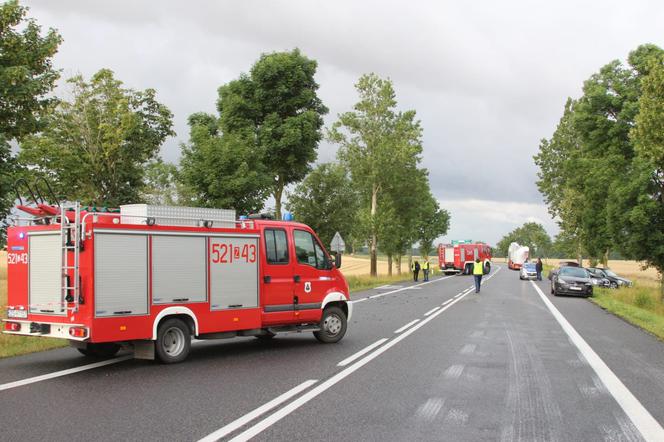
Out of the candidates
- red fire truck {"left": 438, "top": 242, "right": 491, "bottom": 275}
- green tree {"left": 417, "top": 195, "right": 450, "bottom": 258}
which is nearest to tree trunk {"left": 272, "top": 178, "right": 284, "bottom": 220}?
red fire truck {"left": 438, "top": 242, "right": 491, "bottom": 275}

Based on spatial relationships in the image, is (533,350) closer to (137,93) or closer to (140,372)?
(140,372)

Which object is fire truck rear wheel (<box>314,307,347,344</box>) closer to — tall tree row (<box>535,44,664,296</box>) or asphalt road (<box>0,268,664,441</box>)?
asphalt road (<box>0,268,664,441</box>)

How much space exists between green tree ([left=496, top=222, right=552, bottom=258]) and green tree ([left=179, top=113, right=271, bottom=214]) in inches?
3488

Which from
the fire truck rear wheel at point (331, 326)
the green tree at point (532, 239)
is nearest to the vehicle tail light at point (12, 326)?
the fire truck rear wheel at point (331, 326)

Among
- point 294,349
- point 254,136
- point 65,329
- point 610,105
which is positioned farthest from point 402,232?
point 65,329

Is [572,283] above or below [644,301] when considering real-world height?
above

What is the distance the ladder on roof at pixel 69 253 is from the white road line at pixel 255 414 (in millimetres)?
3329

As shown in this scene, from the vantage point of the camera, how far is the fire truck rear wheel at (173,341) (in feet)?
31.0

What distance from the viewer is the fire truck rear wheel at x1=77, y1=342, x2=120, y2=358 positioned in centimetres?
995

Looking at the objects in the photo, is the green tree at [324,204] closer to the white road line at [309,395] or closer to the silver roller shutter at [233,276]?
the white road line at [309,395]

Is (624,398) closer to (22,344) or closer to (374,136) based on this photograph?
(22,344)

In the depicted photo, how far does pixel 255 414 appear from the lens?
636 cm

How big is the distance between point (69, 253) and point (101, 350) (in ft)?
6.65

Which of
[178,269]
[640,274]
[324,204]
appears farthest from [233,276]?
[640,274]
